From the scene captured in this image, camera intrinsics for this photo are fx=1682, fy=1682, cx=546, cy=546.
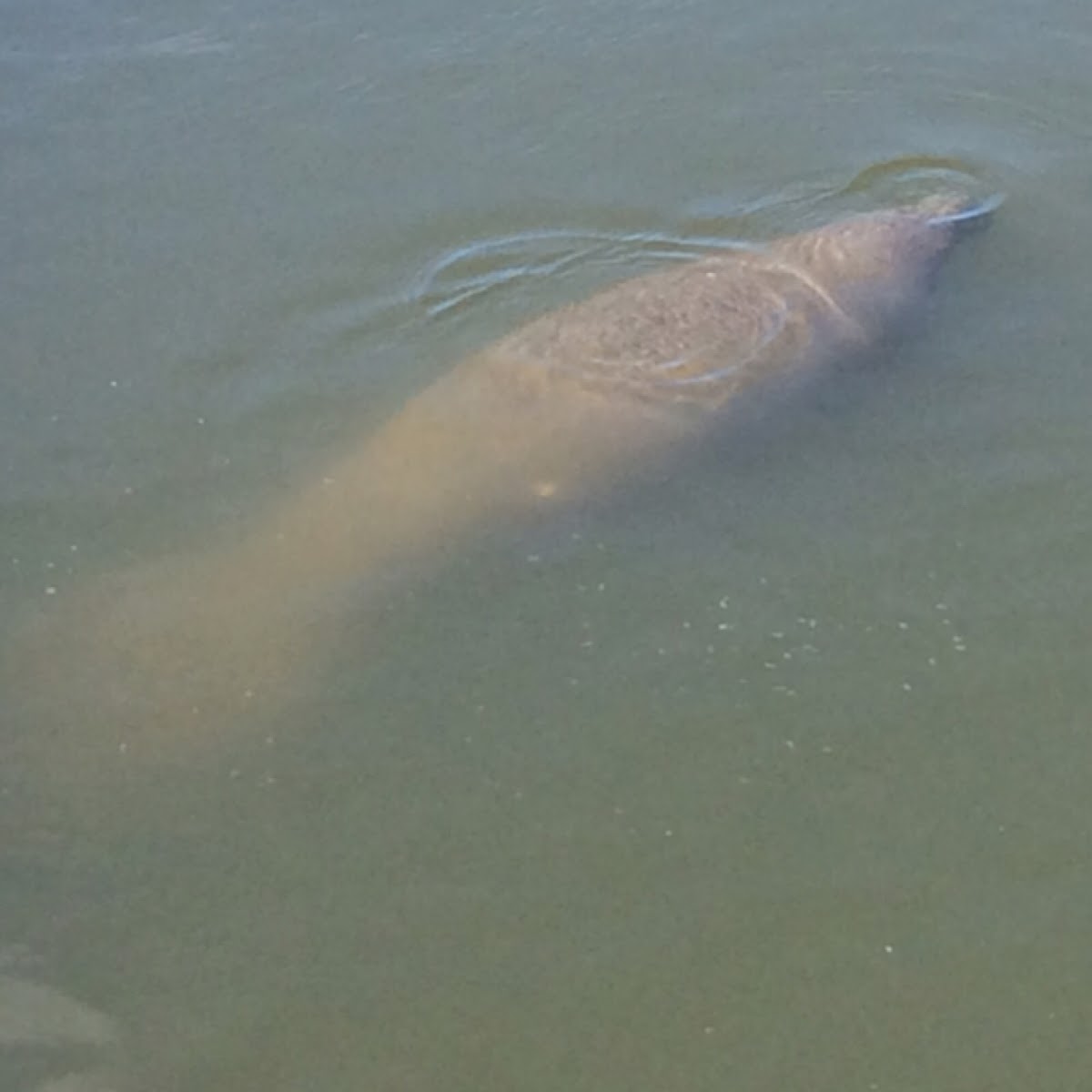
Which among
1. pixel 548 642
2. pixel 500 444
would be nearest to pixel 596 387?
pixel 500 444

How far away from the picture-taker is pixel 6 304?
610 cm

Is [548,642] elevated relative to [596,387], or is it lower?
lower

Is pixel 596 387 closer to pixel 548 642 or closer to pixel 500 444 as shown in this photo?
pixel 500 444

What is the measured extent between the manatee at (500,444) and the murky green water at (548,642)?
0.29 feet

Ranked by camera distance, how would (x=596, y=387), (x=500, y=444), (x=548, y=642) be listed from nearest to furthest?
(x=548, y=642) < (x=500, y=444) < (x=596, y=387)

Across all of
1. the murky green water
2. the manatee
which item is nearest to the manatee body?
the manatee

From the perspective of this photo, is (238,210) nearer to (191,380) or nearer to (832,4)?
(191,380)

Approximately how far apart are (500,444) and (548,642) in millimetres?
812

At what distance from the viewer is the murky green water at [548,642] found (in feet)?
13.0

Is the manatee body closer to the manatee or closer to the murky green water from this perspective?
the manatee

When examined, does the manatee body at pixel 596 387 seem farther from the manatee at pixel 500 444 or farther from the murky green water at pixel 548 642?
the murky green water at pixel 548 642

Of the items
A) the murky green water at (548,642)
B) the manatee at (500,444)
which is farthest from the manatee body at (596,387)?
the murky green water at (548,642)

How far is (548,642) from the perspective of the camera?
4.77m

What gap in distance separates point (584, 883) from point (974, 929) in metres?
0.96
